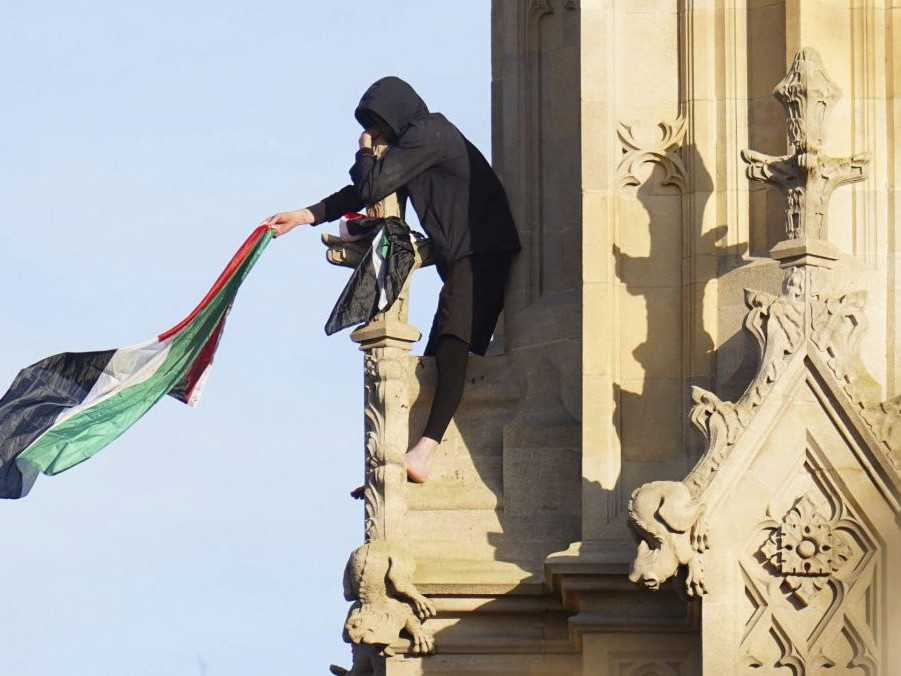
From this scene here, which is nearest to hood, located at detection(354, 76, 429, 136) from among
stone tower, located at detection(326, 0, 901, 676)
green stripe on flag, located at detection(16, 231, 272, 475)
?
stone tower, located at detection(326, 0, 901, 676)

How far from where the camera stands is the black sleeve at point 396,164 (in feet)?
113

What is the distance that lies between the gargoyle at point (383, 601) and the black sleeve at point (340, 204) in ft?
8.18

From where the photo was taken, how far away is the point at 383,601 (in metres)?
33.2

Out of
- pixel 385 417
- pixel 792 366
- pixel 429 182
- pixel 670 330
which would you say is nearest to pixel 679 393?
pixel 670 330

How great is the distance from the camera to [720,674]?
3138 cm

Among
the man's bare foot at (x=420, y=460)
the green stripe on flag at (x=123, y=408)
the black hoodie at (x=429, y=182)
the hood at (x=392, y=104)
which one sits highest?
the hood at (x=392, y=104)

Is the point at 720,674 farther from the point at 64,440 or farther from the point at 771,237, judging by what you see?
the point at 64,440

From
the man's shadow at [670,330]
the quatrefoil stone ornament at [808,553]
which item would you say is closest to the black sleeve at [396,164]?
the man's shadow at [670,330]

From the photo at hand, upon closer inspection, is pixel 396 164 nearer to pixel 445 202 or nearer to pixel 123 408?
pixel 445 202

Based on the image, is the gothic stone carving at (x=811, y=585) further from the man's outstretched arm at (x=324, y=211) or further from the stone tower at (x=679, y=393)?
the man's outstretched arm at (x=324, y=211)

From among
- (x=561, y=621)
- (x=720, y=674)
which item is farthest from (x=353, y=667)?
(x=720, y=674)

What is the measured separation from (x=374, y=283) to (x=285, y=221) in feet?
3.94

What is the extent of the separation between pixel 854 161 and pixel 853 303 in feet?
3.38

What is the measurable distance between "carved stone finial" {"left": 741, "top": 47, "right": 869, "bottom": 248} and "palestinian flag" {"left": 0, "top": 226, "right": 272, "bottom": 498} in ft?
14.0
